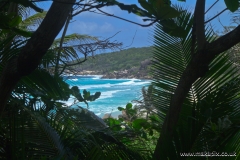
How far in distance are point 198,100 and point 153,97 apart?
1.24 ft

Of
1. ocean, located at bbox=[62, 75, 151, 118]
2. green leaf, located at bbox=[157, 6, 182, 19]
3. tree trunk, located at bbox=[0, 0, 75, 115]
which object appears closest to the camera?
green leaf, located at bbox=[157, 6, 182, 19]

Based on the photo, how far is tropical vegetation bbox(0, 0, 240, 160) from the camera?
1.12 m

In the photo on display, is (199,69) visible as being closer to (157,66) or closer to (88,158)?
(88,158)

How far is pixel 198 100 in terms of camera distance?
1.55m

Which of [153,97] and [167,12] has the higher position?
[167,12]

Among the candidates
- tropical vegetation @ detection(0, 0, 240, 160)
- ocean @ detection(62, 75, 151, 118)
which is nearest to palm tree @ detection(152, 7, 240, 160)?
tropical vegetation @ detection(0, 0, 240, 160)

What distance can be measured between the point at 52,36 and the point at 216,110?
77 cm

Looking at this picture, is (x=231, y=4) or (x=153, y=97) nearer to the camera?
(x=231, y=4)

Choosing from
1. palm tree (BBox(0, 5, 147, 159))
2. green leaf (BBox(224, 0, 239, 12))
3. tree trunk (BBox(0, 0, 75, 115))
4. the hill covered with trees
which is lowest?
palm tree (BBox(0, 5, 147, 159))

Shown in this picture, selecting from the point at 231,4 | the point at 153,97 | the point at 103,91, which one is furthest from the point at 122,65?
the point at 231,4

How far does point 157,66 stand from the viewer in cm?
195

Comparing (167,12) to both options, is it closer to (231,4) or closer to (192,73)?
(231,4)

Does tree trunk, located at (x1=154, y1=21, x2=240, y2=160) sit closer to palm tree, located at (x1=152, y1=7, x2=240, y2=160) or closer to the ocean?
palm tree, located at (x1=152, y1=7, x2=240, y2=160)

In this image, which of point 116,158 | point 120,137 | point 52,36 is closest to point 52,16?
point 52,36
